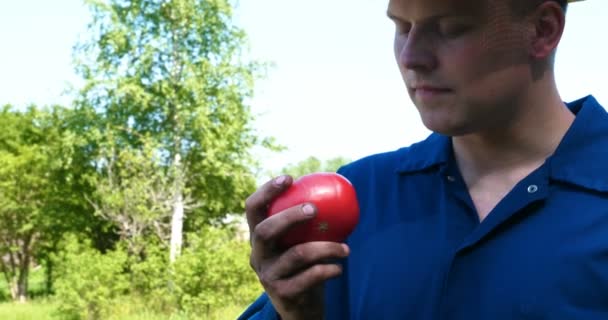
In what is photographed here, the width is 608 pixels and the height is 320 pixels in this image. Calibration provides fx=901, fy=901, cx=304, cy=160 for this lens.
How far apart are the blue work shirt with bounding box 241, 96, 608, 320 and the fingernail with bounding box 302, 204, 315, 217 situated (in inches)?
7.3

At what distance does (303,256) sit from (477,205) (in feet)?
1.12

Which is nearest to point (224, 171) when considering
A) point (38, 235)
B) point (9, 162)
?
point (9, 162)

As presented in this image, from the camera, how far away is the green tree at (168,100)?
68.6 feet

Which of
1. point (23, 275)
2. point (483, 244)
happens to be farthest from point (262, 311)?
point (23, 275)

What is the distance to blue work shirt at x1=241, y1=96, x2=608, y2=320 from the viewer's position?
4.55 ft

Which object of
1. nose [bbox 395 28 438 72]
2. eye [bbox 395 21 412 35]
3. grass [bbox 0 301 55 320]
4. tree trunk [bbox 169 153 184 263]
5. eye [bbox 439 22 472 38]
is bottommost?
grass [bbox 0 301 55 320]

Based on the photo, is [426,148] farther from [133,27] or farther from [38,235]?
[38,235]

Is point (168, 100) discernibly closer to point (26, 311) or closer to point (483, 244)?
point (26, 311)

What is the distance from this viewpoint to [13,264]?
28969mm

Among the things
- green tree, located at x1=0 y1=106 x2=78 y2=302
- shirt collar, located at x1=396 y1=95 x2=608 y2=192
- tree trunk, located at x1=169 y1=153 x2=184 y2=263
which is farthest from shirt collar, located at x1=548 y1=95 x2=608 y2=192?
green tree, located at x1=0 y1=106 x2=78 y2=302

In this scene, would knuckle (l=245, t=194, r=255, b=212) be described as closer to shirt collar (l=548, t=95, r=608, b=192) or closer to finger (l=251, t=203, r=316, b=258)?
finger (l=251, t=203, r=316, b=258)

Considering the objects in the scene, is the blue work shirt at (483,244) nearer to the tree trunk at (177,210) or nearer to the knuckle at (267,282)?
the knuckle at (267,282)

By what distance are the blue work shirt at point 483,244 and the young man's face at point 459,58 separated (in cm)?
15

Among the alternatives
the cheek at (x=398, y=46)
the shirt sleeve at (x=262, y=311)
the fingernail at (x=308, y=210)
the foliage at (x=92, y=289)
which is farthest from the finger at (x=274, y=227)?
the foliage at (x=92, y=289)
